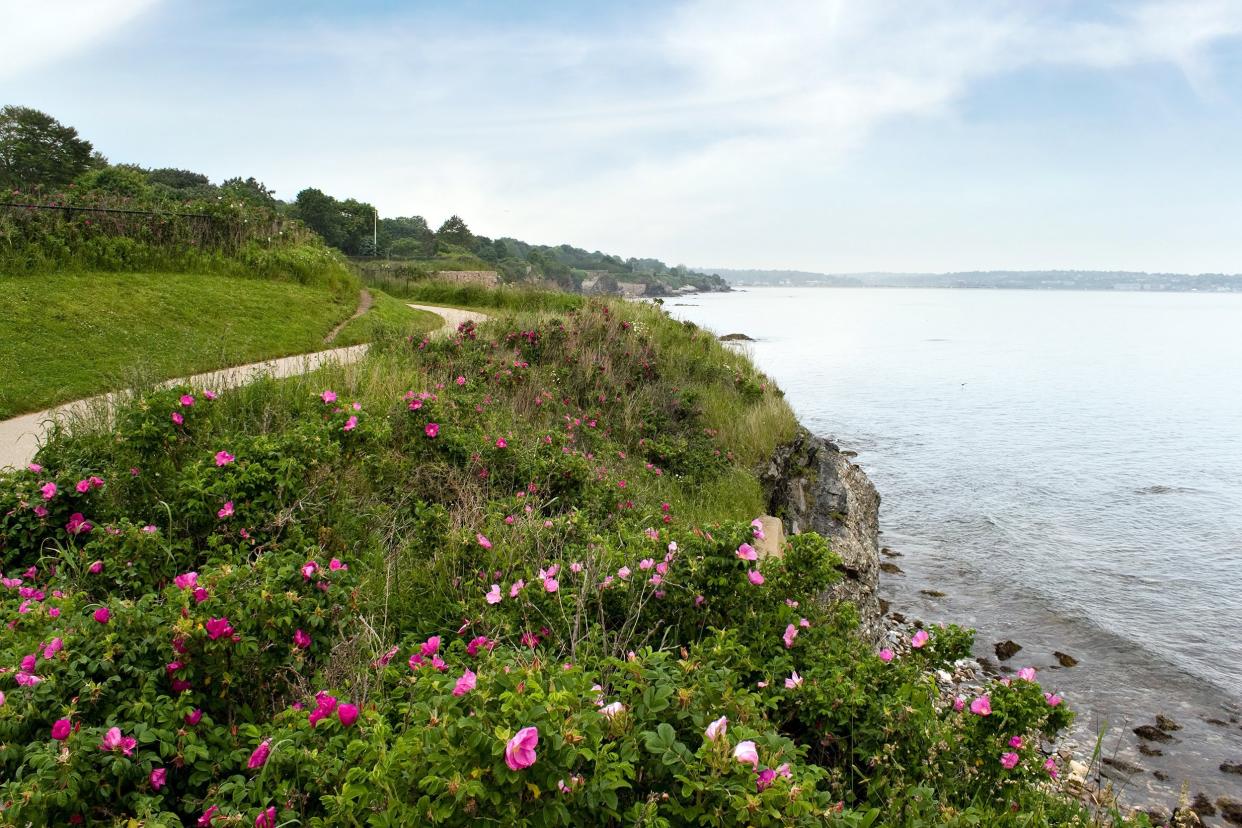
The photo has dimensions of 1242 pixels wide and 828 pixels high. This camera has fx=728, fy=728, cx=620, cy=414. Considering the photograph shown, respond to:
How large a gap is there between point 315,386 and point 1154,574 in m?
12.1

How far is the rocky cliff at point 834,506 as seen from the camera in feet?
29.2

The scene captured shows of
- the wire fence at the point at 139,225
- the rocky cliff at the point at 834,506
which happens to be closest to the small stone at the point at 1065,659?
the rocky cliff at the point at 834,506

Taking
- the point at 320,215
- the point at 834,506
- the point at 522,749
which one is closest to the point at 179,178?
the point at 320,215

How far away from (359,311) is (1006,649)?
1511cm

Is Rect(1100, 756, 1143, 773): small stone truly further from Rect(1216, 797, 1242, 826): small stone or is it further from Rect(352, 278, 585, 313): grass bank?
Rect(352, 278, 585, 313): grass bank

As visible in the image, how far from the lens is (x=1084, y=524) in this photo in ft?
43.6

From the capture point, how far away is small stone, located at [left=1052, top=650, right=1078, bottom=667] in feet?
27.6

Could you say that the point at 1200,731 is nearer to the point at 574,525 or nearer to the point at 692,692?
the point at 574,525

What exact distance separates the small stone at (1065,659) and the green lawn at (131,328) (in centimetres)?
1003

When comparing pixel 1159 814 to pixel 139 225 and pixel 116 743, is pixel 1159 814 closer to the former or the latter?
pixel 116 743

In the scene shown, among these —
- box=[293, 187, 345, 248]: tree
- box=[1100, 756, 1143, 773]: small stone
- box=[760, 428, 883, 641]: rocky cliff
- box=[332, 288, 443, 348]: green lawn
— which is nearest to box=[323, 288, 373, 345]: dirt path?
box=[332, 288, 443, 348]: green lawn

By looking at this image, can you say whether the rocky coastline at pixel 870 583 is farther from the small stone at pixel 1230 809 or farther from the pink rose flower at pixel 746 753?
the pink rose flower at pixel 746 753

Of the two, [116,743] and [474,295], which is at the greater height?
[474,295]

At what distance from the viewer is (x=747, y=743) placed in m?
2.04
